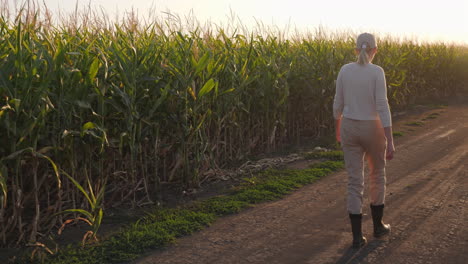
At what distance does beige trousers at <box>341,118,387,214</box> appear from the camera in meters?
5.34

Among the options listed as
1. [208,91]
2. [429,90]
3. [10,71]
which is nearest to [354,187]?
[208,91]

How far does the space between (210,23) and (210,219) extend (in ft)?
15.5

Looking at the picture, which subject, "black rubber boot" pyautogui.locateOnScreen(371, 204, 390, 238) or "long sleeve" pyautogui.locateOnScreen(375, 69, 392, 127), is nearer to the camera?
"long sleeve" pyautogui.locateOnScreen(375, 69, 392, 127)

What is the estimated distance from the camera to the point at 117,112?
6570 mm

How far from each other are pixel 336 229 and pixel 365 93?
1676 millimetres

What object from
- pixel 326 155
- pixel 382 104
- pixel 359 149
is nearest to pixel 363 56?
pixel 382 104

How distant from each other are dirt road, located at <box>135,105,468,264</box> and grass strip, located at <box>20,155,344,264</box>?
0.53ft

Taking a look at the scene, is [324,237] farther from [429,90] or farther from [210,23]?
[429,90]

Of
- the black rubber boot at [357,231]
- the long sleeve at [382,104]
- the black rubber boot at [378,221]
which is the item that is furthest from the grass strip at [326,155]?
the long sleeve at [382,104]

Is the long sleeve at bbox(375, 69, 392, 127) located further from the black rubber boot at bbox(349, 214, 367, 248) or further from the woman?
the black rubber boot at bbox(349, 214, 367, 248)

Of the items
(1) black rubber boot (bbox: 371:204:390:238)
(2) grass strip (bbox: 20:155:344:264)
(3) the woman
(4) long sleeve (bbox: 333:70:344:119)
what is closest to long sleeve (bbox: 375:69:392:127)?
(3) the woman

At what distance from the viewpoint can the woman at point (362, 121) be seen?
5.26 meters

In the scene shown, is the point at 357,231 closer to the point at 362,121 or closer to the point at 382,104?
the point at 362,121

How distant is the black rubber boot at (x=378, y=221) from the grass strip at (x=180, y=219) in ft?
6.20
